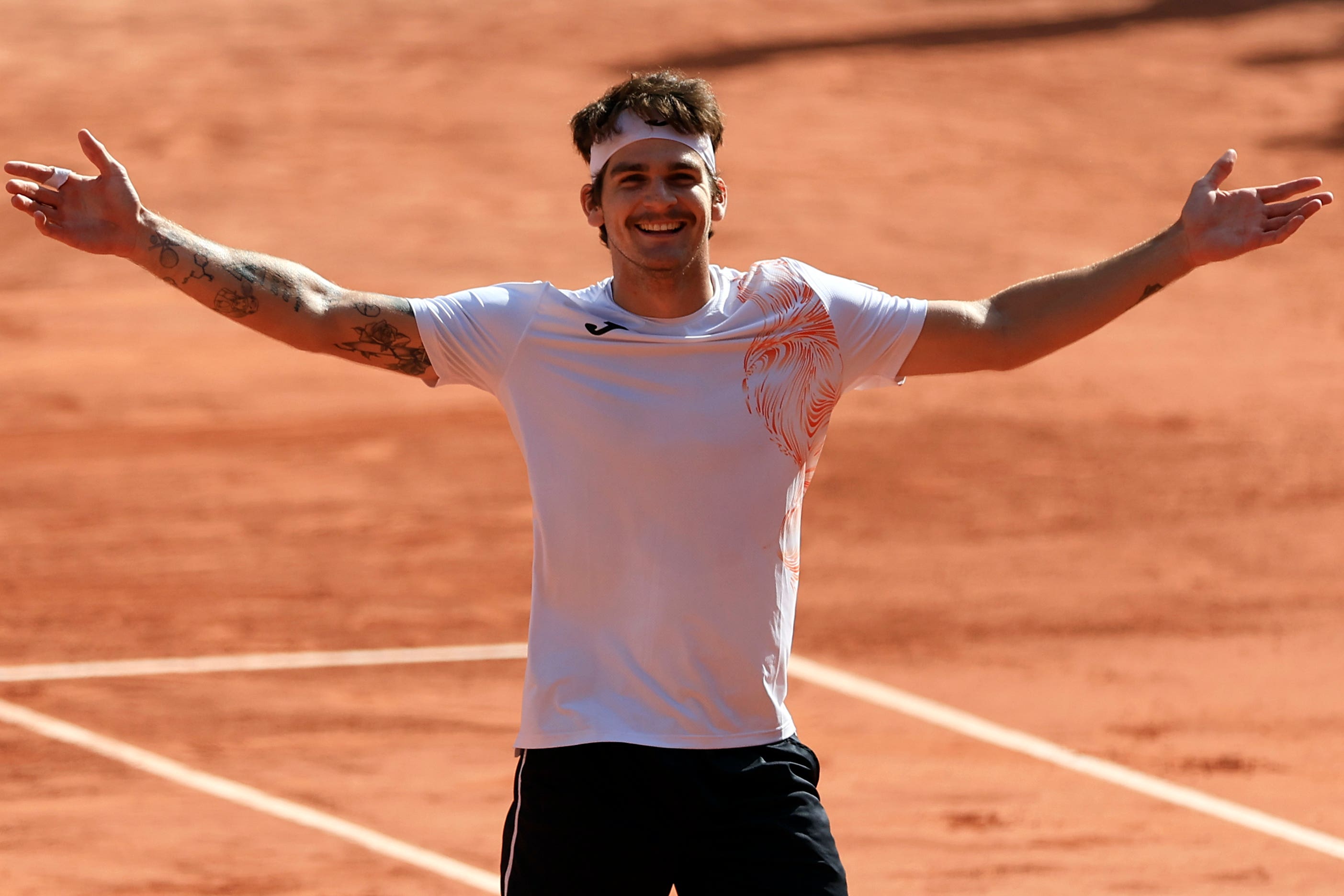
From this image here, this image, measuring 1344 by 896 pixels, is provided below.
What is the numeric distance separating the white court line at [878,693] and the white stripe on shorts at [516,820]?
424 cm

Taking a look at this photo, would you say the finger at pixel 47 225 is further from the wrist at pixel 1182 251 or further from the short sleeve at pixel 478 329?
the wrist at pixel 1182 251

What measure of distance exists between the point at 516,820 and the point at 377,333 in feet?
3.96

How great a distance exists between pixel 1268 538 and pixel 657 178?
7710mm

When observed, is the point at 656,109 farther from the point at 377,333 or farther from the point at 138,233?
the point at 138,233

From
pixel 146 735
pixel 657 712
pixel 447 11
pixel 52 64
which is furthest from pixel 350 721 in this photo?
pixel 447 11

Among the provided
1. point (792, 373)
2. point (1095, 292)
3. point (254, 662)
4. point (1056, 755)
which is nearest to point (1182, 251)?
point (1095, 292)

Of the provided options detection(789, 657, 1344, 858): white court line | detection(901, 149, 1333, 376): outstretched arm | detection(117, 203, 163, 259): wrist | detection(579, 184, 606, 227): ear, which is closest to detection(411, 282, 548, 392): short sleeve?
detection(579, 184, 606, 227): ear

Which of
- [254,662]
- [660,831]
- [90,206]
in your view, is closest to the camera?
[660,831]

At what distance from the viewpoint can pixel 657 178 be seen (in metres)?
3.99

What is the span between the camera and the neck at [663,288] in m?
3.99

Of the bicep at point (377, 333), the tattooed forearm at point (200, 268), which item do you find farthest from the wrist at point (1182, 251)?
the tattooed forearm at point (200, 268)

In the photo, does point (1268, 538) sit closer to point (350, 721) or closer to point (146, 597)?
point (350, 721)

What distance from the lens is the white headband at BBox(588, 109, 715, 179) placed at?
4.05 m

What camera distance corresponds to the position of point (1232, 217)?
422 cm
